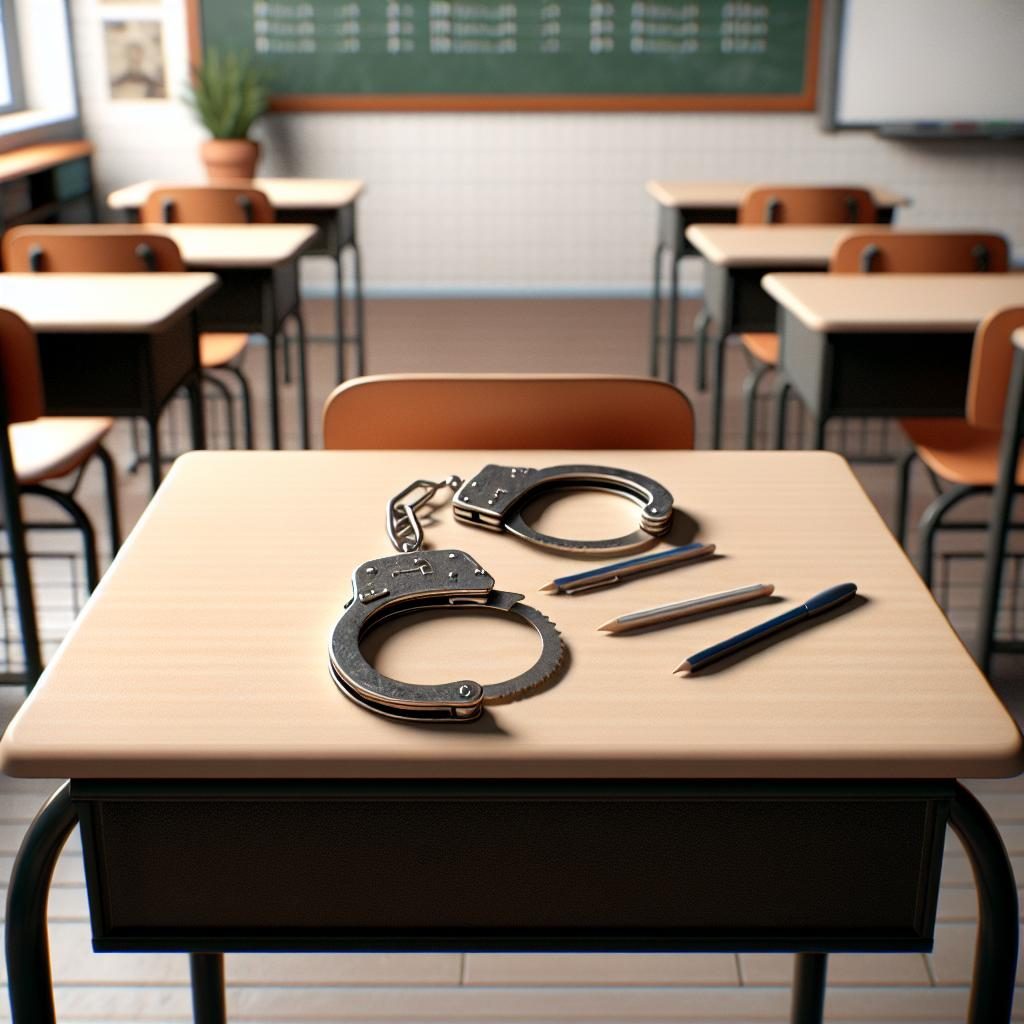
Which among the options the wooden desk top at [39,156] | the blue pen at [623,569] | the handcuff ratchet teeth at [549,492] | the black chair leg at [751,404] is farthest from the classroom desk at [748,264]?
the wooden desk top at [39,156]

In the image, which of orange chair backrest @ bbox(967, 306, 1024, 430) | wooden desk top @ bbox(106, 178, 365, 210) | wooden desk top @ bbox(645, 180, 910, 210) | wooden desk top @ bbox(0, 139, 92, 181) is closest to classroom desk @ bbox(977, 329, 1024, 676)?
orange chair backrest @ bbox(967, 306, 1024, 430)

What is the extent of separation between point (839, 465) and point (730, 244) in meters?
2.13

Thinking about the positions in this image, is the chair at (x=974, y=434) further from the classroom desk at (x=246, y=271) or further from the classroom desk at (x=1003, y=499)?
the classroom desk at (x=246, y=271)

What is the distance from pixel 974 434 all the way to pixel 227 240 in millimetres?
1982

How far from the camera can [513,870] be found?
2.83ft

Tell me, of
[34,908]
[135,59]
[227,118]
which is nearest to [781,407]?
[34,908]

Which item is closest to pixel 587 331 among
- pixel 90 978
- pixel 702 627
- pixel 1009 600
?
pixel 1009 600

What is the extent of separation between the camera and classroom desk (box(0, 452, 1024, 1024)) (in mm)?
789

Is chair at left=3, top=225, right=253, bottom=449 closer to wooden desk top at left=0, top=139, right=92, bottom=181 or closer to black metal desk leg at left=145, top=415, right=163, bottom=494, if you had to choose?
black metal desk leg at left=145, top=415, right=163, bottom=494

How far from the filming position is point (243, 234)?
→ 138 inches

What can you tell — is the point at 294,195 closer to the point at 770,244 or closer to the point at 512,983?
the point at 770,244

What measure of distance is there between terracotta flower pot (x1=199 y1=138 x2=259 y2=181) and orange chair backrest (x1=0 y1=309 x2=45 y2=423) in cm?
426

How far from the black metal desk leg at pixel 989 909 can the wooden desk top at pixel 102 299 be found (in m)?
1.77

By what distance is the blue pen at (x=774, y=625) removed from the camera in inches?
34.7
